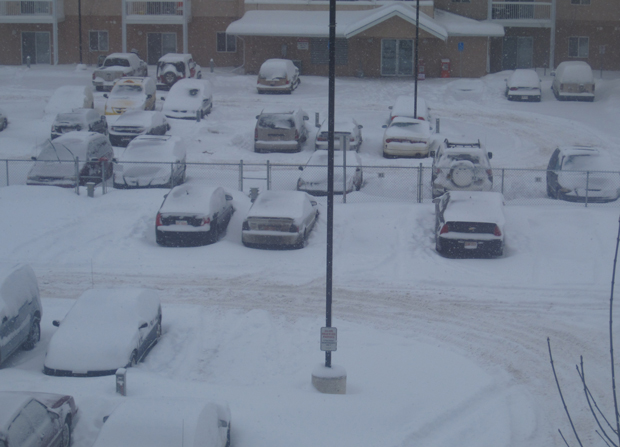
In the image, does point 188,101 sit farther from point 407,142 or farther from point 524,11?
point 524,11

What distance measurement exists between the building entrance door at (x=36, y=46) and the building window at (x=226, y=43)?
978 cm

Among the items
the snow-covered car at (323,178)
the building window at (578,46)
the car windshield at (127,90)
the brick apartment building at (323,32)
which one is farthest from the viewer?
the building window at (578,46)

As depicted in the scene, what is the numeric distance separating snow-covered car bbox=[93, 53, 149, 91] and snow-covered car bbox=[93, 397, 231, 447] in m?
33.3


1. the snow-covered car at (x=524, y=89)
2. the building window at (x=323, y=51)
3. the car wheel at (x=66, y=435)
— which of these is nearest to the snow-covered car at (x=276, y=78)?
the building window at (x=323, y=51)

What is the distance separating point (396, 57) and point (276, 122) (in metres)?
17.4

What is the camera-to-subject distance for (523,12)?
155 feet

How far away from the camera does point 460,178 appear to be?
22.2 m

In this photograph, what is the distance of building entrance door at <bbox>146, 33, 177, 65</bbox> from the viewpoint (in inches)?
1945

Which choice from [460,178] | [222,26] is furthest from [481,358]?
[222,26]

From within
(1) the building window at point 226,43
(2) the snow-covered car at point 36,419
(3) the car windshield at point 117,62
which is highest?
(1) the building window at point 226,43

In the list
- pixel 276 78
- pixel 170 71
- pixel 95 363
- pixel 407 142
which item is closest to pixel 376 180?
pixel 407 142

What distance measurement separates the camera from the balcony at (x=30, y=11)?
4769 centimetres

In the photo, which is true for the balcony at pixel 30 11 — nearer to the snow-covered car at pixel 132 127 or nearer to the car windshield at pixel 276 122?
the snow-covered car at pixel 132 127

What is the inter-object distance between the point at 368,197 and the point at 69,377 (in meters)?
12.2
